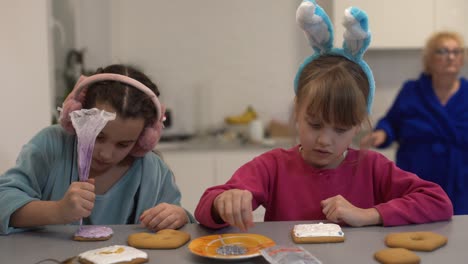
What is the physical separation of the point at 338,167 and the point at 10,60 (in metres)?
1.90

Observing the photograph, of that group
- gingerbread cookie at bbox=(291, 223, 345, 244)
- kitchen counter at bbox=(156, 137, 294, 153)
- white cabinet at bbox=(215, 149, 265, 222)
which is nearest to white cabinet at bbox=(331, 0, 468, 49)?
kitchen counter at bbox=(156, 137, 294, 153)

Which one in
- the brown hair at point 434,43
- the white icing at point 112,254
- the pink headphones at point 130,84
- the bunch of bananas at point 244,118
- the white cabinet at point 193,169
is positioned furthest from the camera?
the bunch of bananas at point 244,118

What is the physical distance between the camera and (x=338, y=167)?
49.8 inches

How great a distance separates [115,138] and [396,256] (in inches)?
26.1

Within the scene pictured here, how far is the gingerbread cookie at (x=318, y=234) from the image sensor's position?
0.90 m

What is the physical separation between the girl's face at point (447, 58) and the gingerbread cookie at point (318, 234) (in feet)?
6.33

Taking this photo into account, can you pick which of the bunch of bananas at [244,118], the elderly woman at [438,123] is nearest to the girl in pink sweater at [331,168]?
the elderly woman at [438,123]

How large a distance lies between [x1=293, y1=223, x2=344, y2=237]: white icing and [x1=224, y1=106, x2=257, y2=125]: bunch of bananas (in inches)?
99.7

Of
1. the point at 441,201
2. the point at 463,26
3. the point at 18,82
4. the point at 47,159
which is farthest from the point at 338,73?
the point at 463,26

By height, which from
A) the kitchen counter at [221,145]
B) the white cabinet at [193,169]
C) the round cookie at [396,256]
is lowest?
the white cabinet at [193,169]

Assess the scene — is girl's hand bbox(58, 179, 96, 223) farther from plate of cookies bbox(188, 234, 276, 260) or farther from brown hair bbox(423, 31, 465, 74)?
brown hair bbox(423, 31, 465, 74)

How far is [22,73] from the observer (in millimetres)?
2574

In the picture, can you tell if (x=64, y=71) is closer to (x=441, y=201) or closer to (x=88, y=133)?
→ (x=88, y=133)

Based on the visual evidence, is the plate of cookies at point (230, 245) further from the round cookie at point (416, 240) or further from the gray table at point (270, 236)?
the round cookie at point (416, 240)
